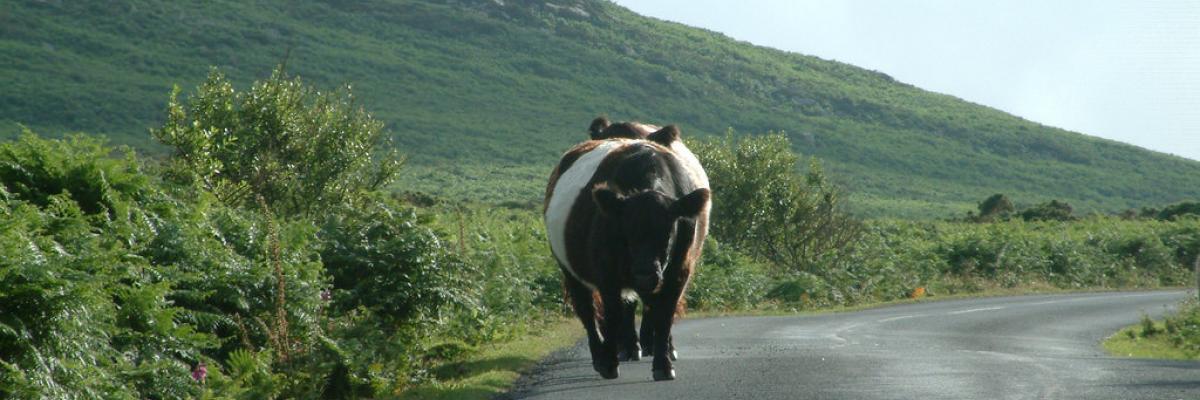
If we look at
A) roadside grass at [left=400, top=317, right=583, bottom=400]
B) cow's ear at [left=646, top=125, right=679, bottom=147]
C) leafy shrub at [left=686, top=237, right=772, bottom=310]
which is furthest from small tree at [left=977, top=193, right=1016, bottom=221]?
cow's ear at [left=646, top=125, right=679, bottom=147]

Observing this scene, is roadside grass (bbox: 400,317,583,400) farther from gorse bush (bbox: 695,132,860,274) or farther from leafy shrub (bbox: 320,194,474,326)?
gorse bush (bbox: 695,132,860,274)

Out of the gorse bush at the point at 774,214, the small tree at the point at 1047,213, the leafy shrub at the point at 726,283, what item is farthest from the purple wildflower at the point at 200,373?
the small tree at the point at 1047,213

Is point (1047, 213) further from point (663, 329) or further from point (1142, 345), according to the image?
point (663, 329)

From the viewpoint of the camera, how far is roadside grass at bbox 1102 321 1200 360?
20928 millimetres

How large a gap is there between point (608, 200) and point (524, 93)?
12300 centimetres

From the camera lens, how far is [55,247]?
362 inches

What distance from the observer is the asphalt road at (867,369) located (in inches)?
427

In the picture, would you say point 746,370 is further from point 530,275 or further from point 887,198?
point 887,198

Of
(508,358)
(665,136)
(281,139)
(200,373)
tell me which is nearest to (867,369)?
(665,136)

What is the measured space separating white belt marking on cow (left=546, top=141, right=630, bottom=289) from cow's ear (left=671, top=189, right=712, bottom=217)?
55.1 inches

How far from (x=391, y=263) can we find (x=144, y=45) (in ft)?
377

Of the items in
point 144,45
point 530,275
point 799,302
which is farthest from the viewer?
point 144,45

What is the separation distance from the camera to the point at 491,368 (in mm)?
14219

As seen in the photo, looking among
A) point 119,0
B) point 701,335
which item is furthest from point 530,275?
point 119,0
